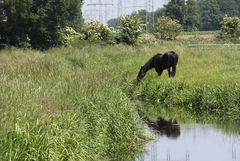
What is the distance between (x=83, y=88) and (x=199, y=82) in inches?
386

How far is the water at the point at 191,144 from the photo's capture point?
13500mm

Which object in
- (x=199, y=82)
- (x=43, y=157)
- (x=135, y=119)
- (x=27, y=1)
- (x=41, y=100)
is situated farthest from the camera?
(x=27, y=1)

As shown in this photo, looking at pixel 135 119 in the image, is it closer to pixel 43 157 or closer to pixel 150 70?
pixel 43 157

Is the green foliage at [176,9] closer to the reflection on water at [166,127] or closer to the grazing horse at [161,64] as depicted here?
the grazing horse at [161,64]

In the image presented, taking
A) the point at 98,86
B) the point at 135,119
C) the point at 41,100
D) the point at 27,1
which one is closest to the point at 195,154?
the point at 135,119

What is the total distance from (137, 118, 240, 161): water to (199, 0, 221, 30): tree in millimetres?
97335

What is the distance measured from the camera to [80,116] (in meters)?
11.9

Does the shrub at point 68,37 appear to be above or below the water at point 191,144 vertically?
above

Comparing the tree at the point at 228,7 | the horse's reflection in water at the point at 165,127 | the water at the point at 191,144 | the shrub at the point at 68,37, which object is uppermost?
the tree at the point at 228,7

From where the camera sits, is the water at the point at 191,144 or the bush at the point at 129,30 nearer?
the water at the point at 191,144

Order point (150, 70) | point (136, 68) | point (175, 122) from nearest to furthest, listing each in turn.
→ point (175, 122) → point (150, 70) → point (136, 68)

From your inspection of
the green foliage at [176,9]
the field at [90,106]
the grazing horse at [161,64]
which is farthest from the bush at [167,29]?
the field at [90,106]

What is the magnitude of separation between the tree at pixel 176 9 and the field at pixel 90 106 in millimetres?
66023

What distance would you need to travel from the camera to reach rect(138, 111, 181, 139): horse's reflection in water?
16688 mm
